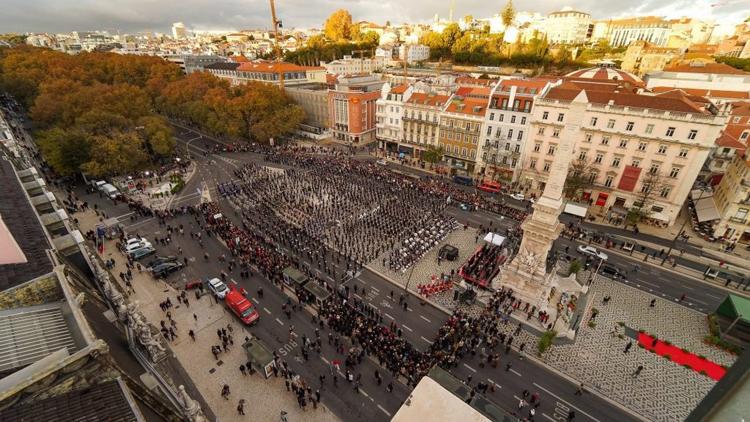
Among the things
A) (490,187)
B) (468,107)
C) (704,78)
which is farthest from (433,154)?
(704,78)

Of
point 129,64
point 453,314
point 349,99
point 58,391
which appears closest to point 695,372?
point 453,314

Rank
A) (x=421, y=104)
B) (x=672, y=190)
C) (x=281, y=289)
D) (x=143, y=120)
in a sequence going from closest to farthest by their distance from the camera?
(x=281, y=289)
(x=672, y=190)
(x=143, y=120)
(x=421, y=104)

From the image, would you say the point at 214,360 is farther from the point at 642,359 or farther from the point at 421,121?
the point at 421,121

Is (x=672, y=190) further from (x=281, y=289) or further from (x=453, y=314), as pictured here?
(x=281, y=289)

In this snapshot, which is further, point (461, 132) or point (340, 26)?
point (340, 26)

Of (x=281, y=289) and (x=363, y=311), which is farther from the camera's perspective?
(x=281, y=289)

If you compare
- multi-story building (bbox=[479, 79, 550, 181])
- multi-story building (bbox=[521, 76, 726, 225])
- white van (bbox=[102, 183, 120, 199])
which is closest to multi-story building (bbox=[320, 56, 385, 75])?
multi-story building (bbox=[479, 79, 550, 181])
